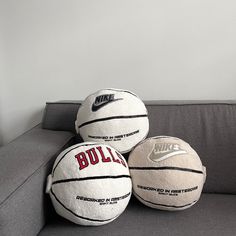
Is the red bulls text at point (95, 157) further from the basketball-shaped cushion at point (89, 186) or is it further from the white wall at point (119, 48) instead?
the white wall at point (119, 48)

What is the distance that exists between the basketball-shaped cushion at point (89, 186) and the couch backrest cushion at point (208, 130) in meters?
0.38

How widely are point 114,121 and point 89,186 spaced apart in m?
0.28

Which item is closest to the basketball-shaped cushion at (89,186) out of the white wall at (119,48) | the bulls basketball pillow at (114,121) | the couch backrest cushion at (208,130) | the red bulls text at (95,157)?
the red bulls text at (95,157)

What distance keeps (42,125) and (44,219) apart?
1.79 ft

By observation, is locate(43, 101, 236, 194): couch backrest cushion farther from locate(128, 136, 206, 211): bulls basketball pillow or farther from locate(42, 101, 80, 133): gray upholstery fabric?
locate(42, 101, 80, 133): gray upholstery fabric

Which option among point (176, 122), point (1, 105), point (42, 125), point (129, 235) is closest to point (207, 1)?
point (176, 122)

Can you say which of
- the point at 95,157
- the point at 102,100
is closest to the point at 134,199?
the point at 95,157

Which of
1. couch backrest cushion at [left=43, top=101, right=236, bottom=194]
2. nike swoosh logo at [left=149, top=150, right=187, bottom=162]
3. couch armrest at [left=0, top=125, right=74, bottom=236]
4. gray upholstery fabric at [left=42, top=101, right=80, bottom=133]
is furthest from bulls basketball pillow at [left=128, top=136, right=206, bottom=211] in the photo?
gray upholstery fabric at [left=42, top=101, right=80, bottom=133]

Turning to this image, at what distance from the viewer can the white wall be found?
1536 mm

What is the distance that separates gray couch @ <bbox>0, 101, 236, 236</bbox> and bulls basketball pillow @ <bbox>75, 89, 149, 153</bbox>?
166 mm

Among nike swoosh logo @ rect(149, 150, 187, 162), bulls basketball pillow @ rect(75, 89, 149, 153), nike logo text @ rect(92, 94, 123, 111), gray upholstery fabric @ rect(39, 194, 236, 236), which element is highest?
nike logo text @ rect(92, 94, 123, 111)

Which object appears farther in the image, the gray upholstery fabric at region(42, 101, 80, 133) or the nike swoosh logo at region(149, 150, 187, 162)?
the gray upholstery fabric at region(42, 101, 80, 133)

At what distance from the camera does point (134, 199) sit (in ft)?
4.15

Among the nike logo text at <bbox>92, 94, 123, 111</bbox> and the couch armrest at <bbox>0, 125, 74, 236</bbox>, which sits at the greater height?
the nike logo text at <bbox>92, 94, 123, 111</bbox>
